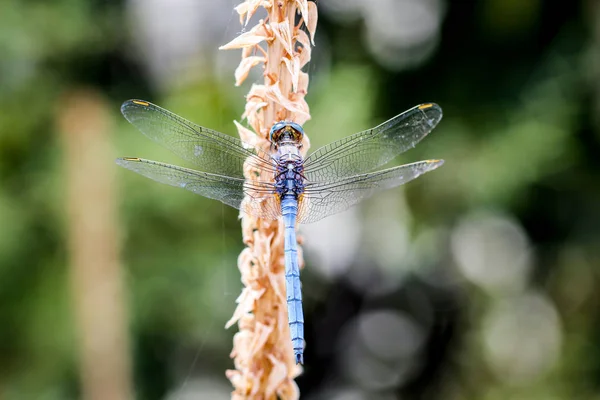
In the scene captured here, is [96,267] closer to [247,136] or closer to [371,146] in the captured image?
[371,146]

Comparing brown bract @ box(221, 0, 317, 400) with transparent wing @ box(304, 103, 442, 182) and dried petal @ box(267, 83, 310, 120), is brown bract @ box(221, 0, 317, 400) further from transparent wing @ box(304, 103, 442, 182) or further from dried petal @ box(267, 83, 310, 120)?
transparent wing @ box(304, 103, 442, 182)

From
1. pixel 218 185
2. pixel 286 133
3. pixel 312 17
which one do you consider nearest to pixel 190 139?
pixel 218 185

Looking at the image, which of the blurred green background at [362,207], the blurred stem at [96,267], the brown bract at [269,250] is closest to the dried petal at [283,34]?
the brown bract at [269,250]

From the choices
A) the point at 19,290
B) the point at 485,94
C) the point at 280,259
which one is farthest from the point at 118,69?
the point at 280,259

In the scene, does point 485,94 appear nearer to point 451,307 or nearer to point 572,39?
point 572,39

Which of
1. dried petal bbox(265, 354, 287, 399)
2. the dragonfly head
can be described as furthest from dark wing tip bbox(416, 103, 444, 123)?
dried petal bbox(265, 354, 287, 399)

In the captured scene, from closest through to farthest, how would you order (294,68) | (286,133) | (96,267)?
1. (294,68)
2. (286,133)
3. (96,267)

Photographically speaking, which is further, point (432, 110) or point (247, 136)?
point (432, 110)
